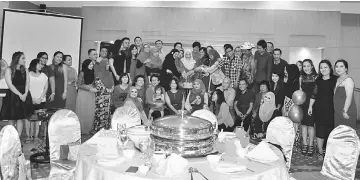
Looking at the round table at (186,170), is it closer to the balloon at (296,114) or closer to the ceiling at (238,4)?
the balloon at (296,114)

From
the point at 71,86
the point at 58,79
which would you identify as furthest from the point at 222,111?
the point at 58,79

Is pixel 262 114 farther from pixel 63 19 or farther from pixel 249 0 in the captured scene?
pixel 63 19

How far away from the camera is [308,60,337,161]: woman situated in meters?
4.17

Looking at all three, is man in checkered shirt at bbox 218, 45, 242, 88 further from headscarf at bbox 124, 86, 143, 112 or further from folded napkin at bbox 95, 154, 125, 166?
folded napkin at bbox 95, 154, 125, 166

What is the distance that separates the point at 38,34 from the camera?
6.25 m

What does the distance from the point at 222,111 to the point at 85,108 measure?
7.83 ft

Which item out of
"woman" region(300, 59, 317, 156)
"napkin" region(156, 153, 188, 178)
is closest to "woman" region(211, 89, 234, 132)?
"woman" region(300, 59, 317, 156)

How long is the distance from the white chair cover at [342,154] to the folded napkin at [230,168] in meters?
1.06

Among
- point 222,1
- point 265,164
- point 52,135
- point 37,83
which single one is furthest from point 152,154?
point 222,1

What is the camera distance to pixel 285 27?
7.30m

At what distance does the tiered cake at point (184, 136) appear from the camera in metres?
1.92

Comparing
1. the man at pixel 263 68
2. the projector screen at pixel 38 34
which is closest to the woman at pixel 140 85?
the man at pixel 263 68

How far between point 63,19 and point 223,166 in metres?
5.68

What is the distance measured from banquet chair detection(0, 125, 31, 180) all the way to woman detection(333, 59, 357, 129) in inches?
144
